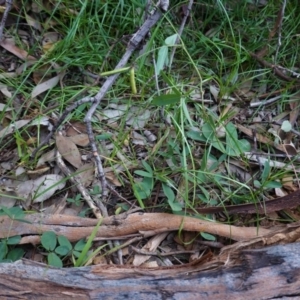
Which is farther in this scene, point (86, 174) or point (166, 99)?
point (86, 174)

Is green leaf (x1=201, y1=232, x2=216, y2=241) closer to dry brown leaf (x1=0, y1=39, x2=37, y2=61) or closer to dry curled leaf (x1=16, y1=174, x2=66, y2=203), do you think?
dry curled leaf (x1=16, y1=174, x2=66, y2=203)

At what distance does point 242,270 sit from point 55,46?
1147mm

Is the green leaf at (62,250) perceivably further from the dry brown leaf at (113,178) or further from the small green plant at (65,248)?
the dry brown leaf at (113,178)

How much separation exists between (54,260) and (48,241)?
7 cm

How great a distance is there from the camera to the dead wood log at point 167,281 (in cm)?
130

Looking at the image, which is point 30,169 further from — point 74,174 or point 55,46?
point 55,46

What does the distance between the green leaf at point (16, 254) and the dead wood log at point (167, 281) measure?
0.62 ft

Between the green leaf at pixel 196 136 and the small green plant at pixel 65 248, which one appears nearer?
the small green plant at pixel 65 248

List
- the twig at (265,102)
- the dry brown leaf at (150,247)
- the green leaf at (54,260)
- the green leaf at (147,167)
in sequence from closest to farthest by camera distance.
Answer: the green leaf at (54,260) < the dry brown leaf at (150,247) < the green leaf at (147,167) < the twig at (265,102)

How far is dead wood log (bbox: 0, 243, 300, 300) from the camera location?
1.30 metres

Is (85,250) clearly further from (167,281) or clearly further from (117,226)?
(167,281)

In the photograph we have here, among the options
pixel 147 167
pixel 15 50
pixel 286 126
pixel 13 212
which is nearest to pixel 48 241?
pixel 13 212

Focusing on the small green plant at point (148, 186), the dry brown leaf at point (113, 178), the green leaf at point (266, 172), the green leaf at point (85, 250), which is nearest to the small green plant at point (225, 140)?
the green leaf at point (266, 172)

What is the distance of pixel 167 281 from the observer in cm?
134
